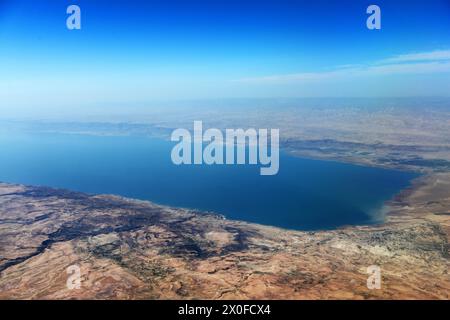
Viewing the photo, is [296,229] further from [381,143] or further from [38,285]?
[381,143]

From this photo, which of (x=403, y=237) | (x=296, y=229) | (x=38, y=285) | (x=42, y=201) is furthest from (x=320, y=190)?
(x=38, y=285)

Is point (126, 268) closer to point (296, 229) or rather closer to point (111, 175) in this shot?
point (296, 229)
